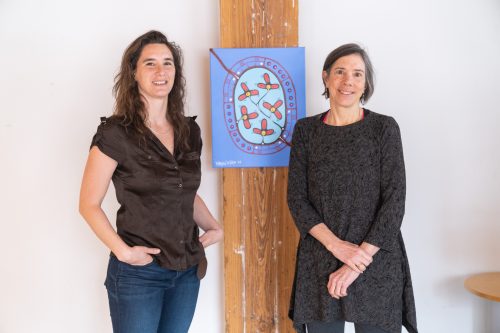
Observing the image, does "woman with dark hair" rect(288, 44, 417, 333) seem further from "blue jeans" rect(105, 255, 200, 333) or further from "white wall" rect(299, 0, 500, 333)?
"white wall" rect(299, 0, 500, 333)

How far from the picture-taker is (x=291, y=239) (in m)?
2.20

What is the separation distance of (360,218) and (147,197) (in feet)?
2.47

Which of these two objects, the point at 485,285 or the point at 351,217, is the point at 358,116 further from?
the point at 485,285

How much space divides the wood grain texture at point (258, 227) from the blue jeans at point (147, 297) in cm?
56

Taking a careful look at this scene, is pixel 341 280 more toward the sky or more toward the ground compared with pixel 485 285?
more toward the sky

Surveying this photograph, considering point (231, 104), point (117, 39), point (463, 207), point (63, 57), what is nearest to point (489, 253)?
point (463, 207)

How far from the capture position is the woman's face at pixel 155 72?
1.62 metres

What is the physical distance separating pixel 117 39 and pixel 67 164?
67 centimetres

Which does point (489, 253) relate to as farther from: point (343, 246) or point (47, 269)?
point (47, 269)

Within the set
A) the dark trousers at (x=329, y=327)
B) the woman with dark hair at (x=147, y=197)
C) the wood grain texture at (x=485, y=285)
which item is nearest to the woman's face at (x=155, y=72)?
the woman with dark hair at (x=147, y=197)

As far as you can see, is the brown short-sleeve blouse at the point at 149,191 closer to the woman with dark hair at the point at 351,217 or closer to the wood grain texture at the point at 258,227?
the woman with dark hair at the point at 351,217

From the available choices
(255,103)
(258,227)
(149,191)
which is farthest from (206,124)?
(149,191)

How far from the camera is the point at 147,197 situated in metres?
1.57

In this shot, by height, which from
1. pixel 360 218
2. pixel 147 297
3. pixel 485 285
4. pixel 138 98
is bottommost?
pixel 485 285
